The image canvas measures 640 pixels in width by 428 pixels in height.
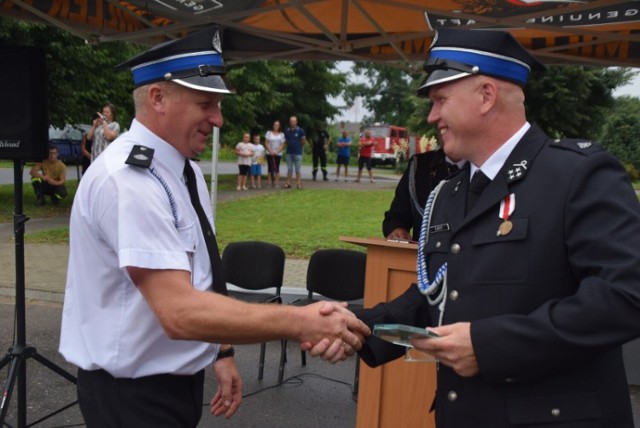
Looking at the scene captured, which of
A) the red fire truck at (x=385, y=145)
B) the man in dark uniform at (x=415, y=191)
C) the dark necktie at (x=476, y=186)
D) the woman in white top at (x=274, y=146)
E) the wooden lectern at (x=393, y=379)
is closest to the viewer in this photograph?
the dark necktie at (x=476, y=186)

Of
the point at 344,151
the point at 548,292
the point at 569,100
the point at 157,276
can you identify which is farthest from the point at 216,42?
the point at 344,151

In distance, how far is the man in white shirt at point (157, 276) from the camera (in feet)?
6.65

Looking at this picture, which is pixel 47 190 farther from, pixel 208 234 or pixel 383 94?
pixel 383 94

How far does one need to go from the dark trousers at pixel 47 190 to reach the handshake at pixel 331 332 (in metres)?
13.5

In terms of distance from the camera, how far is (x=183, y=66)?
2.25 meters

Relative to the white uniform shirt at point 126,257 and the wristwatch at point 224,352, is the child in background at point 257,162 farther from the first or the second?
the white uniform shirt at point 126,257

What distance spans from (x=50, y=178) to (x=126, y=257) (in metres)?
13.4

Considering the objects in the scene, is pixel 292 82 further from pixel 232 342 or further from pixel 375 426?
pixel 232 342

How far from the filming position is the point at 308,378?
557 centimetres

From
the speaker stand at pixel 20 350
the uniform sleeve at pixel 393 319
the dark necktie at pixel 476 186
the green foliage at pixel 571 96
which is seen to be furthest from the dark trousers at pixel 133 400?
the green foliage at pixel 571 96

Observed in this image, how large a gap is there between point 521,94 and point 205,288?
1173 mm

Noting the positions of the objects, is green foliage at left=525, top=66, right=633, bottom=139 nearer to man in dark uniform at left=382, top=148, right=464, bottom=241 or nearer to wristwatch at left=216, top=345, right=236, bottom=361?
man in dark uniform at left=382, top=148, right=464, bottom=241

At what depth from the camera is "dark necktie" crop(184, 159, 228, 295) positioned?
2.37m

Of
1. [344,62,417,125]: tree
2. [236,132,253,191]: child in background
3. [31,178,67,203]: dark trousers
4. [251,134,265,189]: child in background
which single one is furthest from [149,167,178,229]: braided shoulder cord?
[344,62,417,125]: tree
